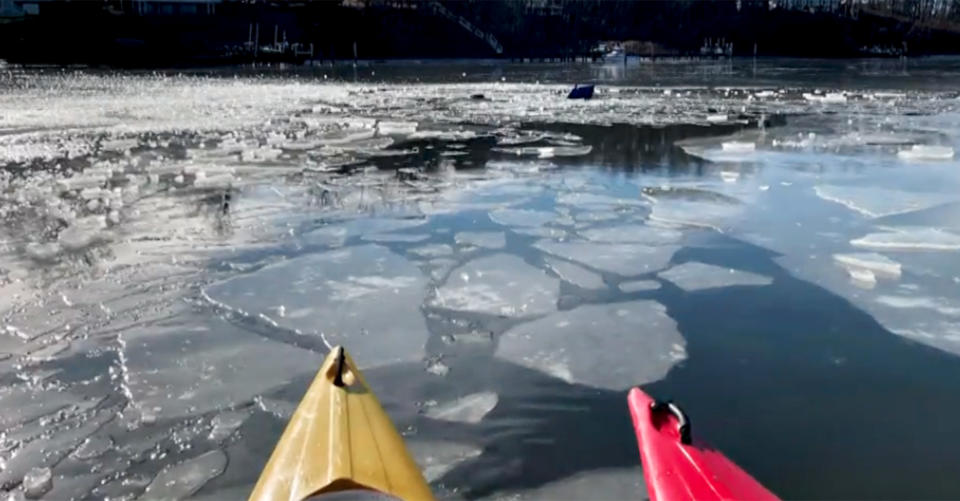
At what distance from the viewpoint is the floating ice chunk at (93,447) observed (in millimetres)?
2744

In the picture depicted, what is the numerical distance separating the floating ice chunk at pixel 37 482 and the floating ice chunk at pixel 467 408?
4.37ft

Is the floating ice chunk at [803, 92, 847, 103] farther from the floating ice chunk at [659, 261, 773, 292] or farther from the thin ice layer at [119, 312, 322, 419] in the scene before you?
the thin ice layer at [119, 312, 322, 419]

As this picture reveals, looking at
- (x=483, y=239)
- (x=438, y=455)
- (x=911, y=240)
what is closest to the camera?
(x=438, y=455)

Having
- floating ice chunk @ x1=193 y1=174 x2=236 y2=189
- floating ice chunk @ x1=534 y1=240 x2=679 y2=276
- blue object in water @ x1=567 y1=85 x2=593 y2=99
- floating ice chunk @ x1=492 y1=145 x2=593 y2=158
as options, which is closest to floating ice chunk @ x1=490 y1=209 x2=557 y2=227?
floating ice chunk @ x1=534 y1=240 x2=679 y2=276

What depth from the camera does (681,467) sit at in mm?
2334

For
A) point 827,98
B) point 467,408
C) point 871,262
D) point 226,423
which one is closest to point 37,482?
point 226,423

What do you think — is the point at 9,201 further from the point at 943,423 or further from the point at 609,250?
the point at 943,423

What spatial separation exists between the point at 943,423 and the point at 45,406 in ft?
11.7

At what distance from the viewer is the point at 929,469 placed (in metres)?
2.66

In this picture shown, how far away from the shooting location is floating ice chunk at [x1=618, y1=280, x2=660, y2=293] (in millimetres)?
4594

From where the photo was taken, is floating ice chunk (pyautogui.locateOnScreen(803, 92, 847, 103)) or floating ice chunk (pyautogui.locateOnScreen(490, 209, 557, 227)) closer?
floating ice chunk (pyautogui.locateOnScreen(490, 209, 557, 227))

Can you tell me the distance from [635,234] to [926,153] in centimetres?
562

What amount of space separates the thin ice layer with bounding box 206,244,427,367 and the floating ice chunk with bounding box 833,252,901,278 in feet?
8.96

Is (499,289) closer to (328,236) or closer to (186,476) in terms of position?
(328,236)
